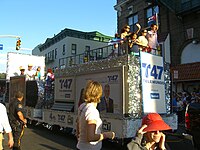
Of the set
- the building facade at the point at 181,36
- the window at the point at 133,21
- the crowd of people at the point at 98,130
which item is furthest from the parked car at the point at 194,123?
the window at the point at 133,21

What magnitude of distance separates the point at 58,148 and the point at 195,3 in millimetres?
15772

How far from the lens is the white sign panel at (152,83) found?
717cm

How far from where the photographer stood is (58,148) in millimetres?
7598

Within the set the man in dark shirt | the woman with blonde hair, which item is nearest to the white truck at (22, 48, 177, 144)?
the man in dark shirt

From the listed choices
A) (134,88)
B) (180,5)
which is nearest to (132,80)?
(134,88)

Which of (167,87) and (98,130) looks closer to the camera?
(98,130)

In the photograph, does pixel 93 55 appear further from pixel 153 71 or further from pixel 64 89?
pixel 153 71

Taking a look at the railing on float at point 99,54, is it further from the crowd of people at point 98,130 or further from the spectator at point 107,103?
the crowd of people at point 98,130

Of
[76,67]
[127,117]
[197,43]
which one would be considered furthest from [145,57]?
[197,43]

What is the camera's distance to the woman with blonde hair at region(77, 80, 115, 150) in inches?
122

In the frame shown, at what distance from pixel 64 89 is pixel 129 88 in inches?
132

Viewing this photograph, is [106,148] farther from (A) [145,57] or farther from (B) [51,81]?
(B) [51,81]

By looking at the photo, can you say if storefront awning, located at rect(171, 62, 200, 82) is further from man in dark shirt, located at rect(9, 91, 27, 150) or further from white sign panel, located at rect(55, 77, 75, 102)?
man in dark shirt, located at rect(9, 91, 27, 150)

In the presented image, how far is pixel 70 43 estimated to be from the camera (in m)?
42.2
